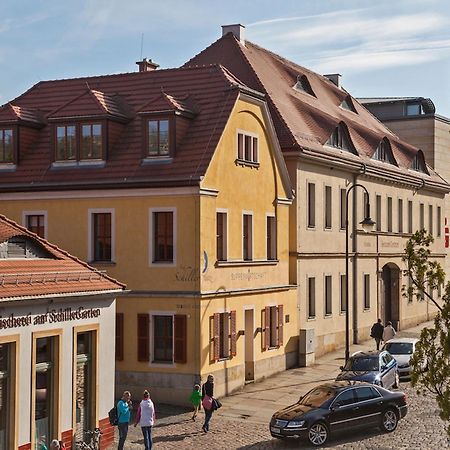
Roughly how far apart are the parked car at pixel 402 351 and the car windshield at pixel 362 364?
339cm

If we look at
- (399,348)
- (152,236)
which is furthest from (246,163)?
(399,348)

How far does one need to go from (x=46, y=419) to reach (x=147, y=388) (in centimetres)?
866

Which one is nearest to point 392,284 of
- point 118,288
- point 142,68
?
point 142,68

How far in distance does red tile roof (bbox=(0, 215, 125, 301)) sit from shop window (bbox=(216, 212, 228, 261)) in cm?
777

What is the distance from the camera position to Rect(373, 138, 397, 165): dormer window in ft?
167

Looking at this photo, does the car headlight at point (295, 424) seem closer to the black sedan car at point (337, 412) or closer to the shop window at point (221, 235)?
the black sedan car at point (337, 412)

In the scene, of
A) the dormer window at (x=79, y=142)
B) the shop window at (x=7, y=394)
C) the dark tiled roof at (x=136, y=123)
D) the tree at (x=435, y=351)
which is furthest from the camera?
the dormer window at (x=79, y=142)

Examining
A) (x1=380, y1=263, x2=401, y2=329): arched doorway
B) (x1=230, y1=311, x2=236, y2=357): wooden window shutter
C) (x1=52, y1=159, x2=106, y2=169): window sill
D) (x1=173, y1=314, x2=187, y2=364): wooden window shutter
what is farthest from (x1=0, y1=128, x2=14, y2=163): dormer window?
(x1=380, y1=263, x2=401, y2=329): arched doorway

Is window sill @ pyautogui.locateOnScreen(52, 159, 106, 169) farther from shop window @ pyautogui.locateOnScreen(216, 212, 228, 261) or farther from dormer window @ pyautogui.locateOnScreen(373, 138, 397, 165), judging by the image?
dormer window @ pyautogui.locateOnScreen(373, 138, 397, 165)

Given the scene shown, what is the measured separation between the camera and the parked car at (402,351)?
1421 inches

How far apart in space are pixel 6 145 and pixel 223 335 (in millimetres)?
11375

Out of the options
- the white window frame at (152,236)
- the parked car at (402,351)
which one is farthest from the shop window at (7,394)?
the parked car at (402,351)

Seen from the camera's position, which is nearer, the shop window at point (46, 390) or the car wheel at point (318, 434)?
the shop window at point (46, 390)

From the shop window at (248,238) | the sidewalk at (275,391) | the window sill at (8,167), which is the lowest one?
the sidewalk at (275,391)
